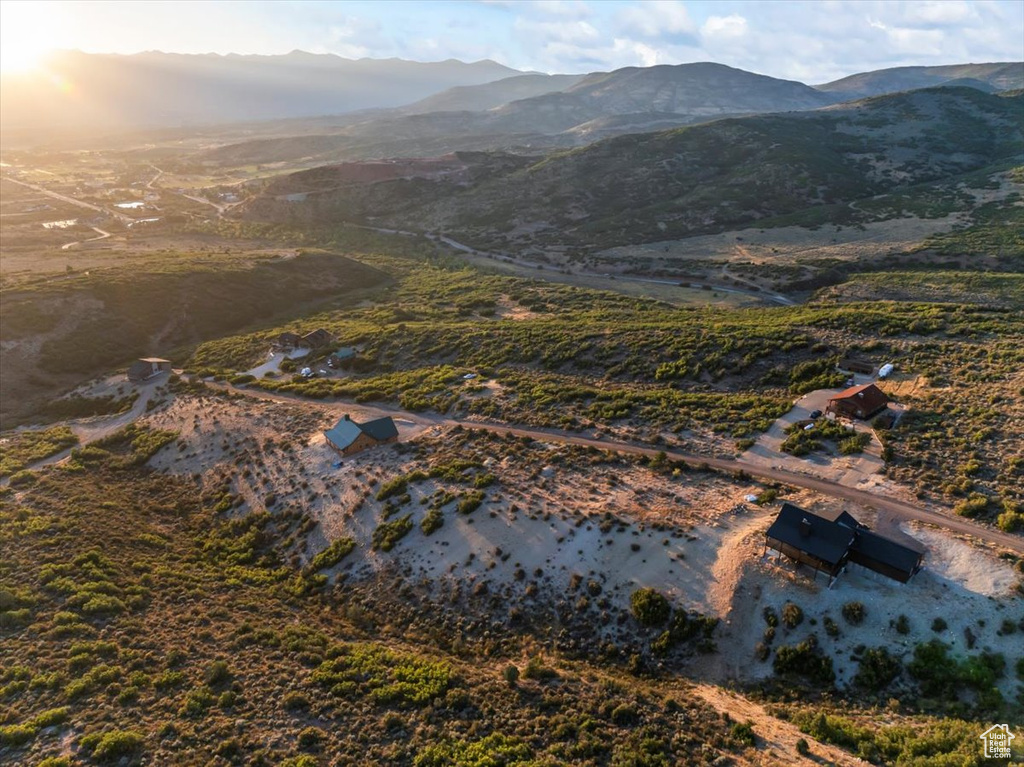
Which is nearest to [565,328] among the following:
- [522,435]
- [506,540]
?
[522,435]

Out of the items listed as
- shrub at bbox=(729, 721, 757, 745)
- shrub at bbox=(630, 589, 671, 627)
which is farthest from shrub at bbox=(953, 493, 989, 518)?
shrub at bbox=(729, 721, 757, 745)

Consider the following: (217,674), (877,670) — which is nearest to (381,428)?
(217,674)

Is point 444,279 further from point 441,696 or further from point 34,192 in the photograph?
point 34,192

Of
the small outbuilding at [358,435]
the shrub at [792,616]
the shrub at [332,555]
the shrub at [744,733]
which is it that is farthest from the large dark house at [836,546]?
the small outbuilding at [358,435]

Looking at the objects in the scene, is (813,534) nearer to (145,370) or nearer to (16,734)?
(16,734)

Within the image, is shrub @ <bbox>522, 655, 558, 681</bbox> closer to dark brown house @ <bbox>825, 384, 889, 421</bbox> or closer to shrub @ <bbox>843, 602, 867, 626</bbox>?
shrub @ <bbox>843, 602, 867, 626</bbox>

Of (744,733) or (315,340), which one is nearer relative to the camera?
(744,733)

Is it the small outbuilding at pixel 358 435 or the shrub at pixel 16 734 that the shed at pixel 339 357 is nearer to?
the small outbuilding at pixel 358 435
